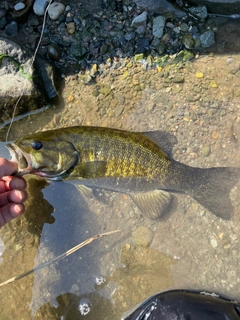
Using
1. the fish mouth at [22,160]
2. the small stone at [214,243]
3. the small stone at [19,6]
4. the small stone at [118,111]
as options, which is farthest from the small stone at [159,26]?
the small stone at [214,243]

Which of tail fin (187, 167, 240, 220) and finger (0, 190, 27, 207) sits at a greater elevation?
finger (0, 190, 27, 207)

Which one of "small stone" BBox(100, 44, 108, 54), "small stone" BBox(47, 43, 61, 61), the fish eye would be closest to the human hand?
the fish eye

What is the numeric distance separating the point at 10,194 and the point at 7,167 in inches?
11.2

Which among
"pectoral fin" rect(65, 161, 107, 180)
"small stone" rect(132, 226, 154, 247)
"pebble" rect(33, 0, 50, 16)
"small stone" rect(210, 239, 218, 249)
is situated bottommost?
"small stone" rect(210, 239, 218, 249)

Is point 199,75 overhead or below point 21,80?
below

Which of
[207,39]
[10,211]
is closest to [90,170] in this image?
[10,211]

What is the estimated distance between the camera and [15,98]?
4.16 m

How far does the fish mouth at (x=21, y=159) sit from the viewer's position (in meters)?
3.47

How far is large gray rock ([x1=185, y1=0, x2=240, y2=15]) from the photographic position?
4410mm

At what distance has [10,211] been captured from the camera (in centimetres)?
343

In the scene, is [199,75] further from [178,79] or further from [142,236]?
[142,236]

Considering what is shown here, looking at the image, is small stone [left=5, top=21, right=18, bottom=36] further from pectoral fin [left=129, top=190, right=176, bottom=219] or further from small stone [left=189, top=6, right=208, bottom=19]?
pectoral fin [left=129, top=190, right=176, bottom=219]

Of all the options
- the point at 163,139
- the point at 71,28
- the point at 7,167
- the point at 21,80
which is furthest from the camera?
the point at 71,28

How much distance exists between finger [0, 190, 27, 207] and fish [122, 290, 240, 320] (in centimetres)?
160
